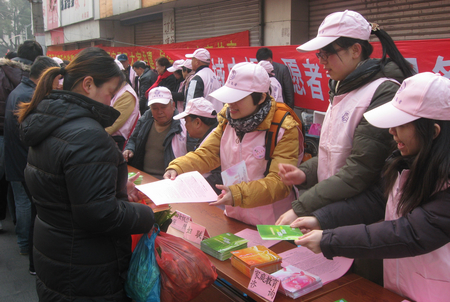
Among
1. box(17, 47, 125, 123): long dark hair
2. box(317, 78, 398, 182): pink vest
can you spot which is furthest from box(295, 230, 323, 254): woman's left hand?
box(17, 47, 125, 123): long dark hair

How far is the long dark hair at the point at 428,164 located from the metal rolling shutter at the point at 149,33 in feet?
41.6

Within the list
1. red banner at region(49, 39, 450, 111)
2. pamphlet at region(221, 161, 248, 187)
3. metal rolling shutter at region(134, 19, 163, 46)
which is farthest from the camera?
metal rolling shutter at region(134, 19, 163, 46)

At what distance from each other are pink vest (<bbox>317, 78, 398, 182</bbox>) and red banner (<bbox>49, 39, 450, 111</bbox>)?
2.23m

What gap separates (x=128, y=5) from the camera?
505 inches

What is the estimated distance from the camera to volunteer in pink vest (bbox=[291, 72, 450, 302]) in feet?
4.49

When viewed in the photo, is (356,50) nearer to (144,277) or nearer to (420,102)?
(420,102)

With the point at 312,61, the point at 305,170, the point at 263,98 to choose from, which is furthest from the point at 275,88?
the point at 305,170

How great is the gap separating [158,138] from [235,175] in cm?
182

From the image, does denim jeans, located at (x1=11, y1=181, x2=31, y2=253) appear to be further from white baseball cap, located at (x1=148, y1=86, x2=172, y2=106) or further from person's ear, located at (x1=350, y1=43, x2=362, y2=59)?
person's ear, located at (x1=350, y1=43, x2=362, y2=59)

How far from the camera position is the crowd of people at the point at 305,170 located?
1.42m

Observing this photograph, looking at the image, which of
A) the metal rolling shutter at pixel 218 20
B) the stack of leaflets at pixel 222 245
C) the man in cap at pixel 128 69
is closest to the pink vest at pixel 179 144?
the stack of leaflets at pixel 222 245

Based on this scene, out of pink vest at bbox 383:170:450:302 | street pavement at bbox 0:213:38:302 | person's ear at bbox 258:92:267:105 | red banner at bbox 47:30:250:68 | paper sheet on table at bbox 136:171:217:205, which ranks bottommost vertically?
street pavement at bbox 0:213:38:302

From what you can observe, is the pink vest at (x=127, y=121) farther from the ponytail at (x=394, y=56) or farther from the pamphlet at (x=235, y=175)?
the ponytail at (x=394, y=56)

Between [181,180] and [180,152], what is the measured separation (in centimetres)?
150
